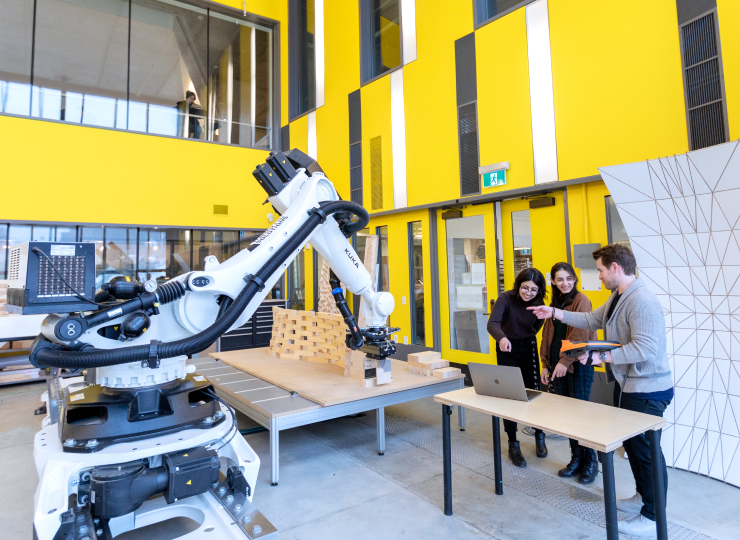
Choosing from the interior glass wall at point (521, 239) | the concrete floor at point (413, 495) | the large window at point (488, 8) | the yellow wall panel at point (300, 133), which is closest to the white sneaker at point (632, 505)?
the concrete floor at point (413, 495)

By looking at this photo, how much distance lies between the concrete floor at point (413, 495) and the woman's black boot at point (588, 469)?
0.17 feet

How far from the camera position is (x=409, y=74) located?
634cm

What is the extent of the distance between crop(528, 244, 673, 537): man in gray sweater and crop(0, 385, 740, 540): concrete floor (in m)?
0.27

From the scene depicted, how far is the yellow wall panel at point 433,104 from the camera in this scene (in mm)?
5684

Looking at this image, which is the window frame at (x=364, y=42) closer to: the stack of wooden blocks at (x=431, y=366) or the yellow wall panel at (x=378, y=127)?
the yellow wall panel at (x=378, y=127)

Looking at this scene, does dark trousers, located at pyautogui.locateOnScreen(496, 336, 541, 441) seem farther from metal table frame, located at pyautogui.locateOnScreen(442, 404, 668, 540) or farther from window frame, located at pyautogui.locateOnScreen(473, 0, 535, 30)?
window frame, located at pyautogui.locateOnScreen(473, 0, 535, 30)

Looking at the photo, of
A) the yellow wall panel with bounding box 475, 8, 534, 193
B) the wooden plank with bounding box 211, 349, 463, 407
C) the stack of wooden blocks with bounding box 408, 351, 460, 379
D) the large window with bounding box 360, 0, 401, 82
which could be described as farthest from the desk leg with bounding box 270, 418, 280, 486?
the large window with bounding box 360, 0, 401, 82

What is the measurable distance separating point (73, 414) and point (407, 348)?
4.90m

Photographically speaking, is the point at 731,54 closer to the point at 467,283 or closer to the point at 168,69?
the point at 467,283

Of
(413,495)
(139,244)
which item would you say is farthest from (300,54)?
(413,495)

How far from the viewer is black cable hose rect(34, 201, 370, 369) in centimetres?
178

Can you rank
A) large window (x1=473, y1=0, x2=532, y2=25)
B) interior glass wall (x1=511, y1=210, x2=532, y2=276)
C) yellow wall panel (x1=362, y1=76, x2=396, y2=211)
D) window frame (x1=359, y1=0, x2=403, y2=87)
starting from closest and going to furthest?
1. interior glass wall (x1=511, y1=210, x2=532, y2=276)
2. large window (x1=473, y1=0, x2=532, y2=25)
3. yellow wall panel (x1=362, y1=76, x2=396, y2=211)
4. window frame (x1=359, y1=0, x2=403, y2=87)

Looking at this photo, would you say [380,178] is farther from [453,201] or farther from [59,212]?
[59,212]

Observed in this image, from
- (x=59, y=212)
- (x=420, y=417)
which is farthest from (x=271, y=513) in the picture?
(x=59, y=212)
